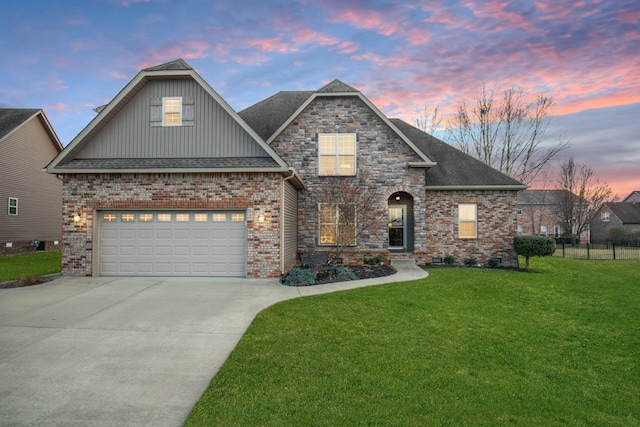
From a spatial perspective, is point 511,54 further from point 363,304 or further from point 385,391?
point 385,391

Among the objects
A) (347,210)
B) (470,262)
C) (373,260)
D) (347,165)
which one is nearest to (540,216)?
(470,262)

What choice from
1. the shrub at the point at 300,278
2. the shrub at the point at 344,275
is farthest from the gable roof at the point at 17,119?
the shrub at the point at 344,275

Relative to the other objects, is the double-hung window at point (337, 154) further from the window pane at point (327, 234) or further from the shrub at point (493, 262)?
the shrub at point (493, 262)

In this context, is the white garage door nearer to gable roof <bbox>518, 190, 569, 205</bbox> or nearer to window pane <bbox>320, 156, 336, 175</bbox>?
window pane <bbox>320, 156, 336, 175</bbox>

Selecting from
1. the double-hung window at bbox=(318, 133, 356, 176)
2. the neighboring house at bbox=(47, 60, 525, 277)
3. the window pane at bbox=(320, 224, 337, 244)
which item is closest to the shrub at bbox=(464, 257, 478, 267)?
the window pane at bbox=(320, 224, 337, 244)

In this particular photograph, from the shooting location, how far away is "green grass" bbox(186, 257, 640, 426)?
147 inches

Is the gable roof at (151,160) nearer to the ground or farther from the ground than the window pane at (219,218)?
farther from the ground

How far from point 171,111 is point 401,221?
11.5 metres

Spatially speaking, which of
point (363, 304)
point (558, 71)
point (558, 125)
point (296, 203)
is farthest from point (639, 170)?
point (363, 304)

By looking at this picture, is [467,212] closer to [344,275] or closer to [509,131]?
[344,275]

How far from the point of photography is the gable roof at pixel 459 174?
1631 centimetres

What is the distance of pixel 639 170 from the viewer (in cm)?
3581

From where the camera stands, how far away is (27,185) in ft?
72.3

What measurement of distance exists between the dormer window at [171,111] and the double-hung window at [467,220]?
1323 centimetres
